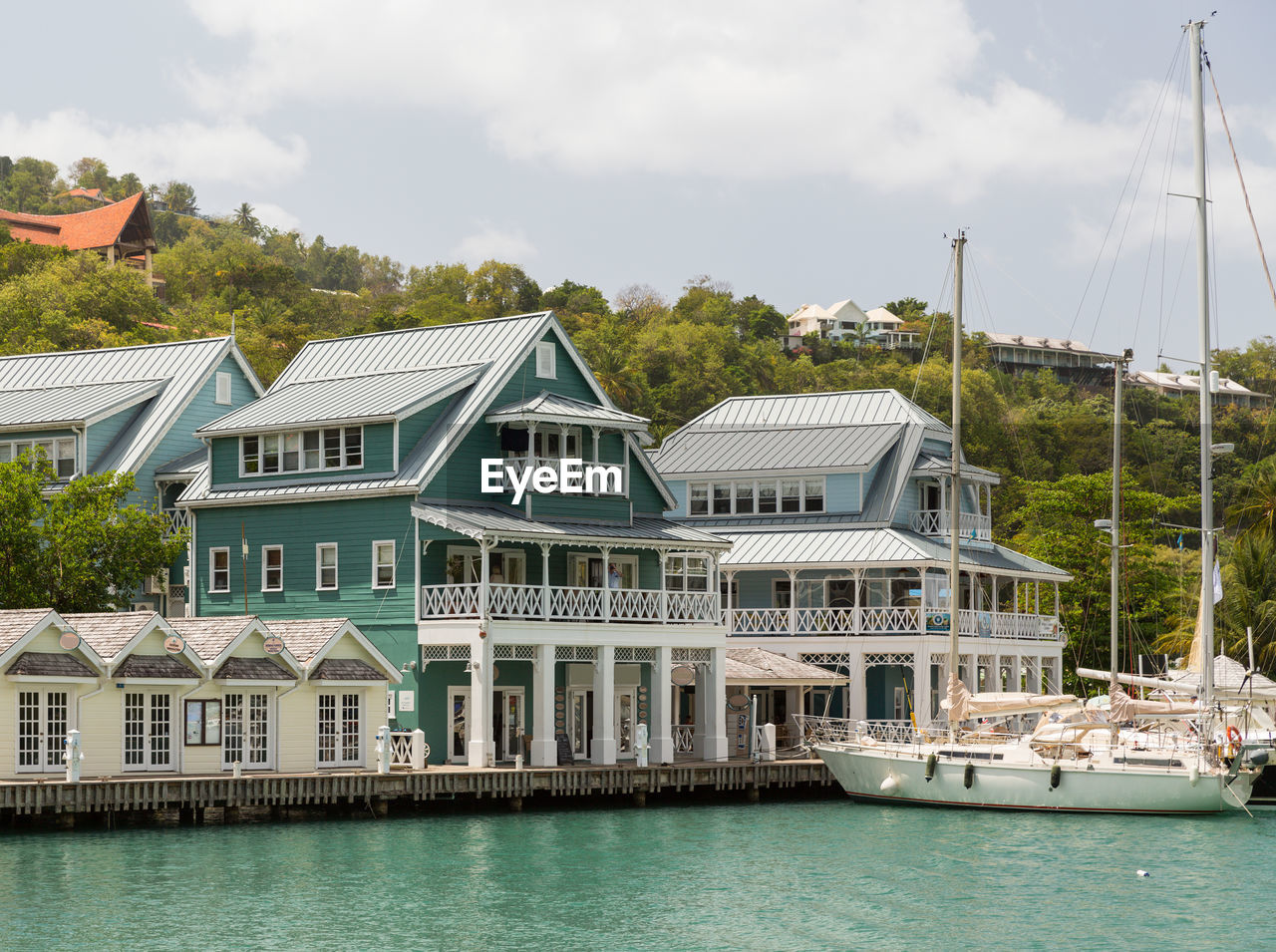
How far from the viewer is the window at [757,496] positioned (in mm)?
67875

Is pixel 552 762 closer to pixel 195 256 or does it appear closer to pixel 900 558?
pixel 900 558

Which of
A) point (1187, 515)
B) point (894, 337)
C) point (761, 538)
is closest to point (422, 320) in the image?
point (1187, 515)

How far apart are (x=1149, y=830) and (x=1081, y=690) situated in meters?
37.3

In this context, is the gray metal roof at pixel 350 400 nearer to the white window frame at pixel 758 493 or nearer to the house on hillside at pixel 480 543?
the house on hillside at pixel 480 543

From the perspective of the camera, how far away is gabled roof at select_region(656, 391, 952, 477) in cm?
6806

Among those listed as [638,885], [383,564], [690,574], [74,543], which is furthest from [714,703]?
[638,885]

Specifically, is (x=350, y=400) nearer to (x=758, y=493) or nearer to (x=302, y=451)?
(x=302, y=451)

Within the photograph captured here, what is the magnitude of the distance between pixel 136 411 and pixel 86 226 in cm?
8975

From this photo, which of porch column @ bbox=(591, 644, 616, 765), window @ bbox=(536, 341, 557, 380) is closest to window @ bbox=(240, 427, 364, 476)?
window @ bbox=(536, 341, 557, 380)

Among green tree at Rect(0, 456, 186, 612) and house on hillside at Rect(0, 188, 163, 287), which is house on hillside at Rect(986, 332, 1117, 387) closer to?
house on hillside at Rect(0, 188, 163, 287)

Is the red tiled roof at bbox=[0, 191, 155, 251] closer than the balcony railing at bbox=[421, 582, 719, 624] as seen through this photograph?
No

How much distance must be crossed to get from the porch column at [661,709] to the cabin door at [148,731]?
14.9 m

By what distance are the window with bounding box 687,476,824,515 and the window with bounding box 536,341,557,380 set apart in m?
14.6

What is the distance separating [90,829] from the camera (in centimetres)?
4166
